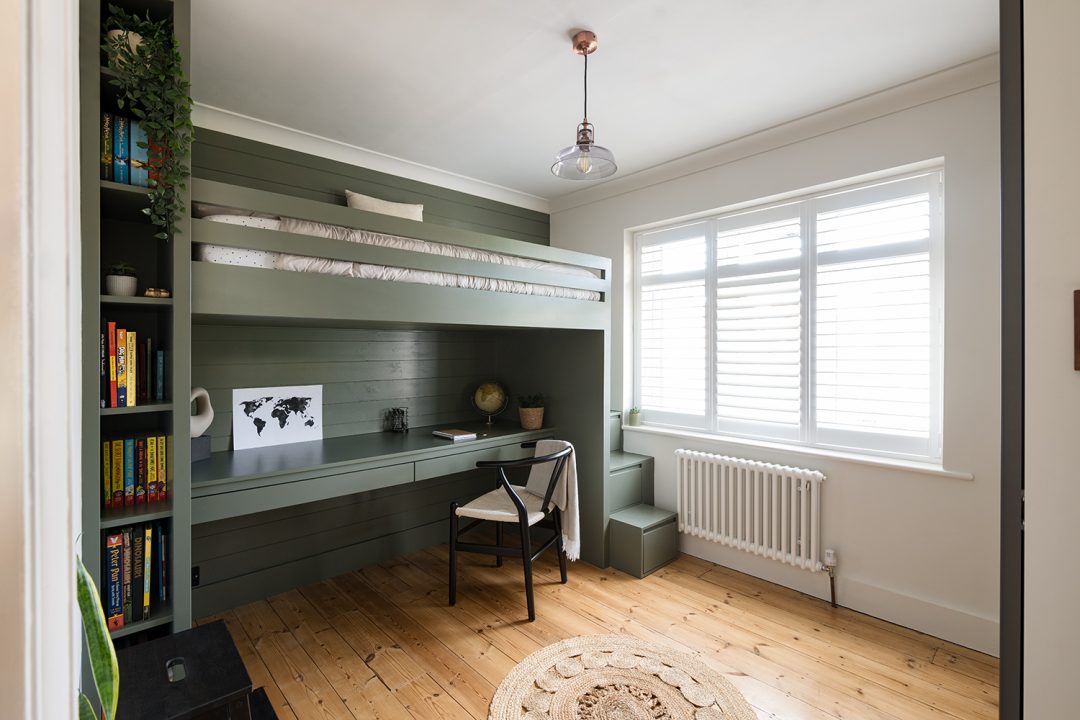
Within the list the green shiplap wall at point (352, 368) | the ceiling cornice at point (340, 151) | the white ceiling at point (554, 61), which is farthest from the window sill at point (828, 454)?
the ceiling cornice at point (340, 151)

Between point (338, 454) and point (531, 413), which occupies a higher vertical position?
point (531, 413)

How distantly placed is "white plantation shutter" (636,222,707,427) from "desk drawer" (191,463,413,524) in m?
1.83

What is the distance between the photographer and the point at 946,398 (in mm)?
2389

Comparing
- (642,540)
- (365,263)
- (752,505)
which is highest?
(365,263)

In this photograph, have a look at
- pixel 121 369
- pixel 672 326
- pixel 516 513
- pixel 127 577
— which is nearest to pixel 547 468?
pixel 516 513

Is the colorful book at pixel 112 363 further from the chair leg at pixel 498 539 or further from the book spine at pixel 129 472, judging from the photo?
the chair leg at pixel 498 539

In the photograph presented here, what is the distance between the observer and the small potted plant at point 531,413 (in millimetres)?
3418

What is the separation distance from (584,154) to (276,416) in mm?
2138

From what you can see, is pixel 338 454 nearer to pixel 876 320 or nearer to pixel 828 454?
pixel 828 454

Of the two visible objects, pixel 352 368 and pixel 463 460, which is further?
pixel 352 368

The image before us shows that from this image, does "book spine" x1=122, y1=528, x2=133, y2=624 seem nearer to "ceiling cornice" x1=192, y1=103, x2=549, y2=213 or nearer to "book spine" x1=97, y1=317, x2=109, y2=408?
"book spine" x1=97, y1=317, x2=109, y2=408

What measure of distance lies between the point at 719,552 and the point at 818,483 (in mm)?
805

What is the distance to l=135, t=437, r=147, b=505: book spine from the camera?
70.4 inches
